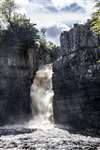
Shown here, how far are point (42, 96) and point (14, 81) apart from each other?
6.81 metres

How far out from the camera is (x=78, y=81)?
66.8m

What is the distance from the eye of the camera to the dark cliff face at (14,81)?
78.0m

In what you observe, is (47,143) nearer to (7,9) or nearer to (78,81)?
(78,81)

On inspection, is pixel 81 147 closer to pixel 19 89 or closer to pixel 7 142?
pixel 7 142

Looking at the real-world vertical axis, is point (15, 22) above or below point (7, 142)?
above

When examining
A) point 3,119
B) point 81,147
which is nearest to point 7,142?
point 81,147

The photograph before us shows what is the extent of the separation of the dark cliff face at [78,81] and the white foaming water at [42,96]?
3261mm

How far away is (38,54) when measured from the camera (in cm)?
8488

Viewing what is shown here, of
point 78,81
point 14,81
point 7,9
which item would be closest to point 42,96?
point 14,81

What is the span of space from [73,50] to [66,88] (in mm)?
6939

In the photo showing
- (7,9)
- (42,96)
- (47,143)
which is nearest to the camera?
(47,143)

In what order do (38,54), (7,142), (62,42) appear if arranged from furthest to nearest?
1. (38,54)
2. (62,42)
3. (7,142)

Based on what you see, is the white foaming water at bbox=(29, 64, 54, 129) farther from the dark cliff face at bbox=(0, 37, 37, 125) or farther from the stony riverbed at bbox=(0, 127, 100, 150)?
the stony riverbed at bbox=(0, 127, 100, 150)

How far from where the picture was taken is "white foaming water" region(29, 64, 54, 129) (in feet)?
247
